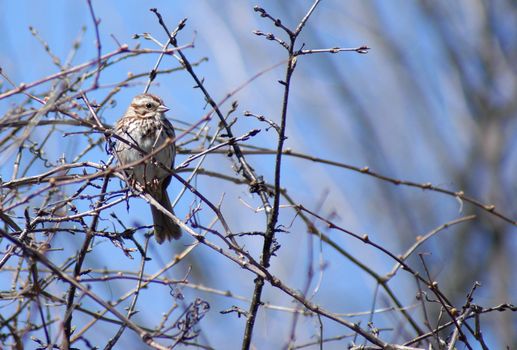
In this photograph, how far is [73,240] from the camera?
7.90 meters

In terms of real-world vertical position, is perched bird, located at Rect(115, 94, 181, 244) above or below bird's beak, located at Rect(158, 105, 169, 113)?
below

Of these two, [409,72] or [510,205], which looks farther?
[409,72]

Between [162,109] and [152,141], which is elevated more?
[162,109]

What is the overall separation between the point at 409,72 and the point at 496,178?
7.07ft

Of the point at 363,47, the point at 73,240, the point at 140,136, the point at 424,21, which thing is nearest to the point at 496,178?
the point at 424,21

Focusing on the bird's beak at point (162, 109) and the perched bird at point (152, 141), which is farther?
the bird's beak at point (162, 109)

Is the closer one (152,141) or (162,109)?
(152,141)

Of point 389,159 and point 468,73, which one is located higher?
point 468,73

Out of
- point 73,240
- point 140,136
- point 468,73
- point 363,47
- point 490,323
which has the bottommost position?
point 363,47

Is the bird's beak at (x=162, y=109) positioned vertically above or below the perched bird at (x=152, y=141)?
above

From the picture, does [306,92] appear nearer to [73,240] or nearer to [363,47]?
[73,240]

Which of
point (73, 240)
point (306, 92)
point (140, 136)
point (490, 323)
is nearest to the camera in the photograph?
point (140, 136)

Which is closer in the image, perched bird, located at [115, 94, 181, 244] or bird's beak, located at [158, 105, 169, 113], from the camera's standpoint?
perched bird, located at [115, 94, 181, 244]

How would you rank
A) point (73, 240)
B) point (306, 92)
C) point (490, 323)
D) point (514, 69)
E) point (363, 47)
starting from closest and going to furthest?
point (363, 47) → point (73, 240) → point (490, 323) → point (514, 69) → point (306, 92)
